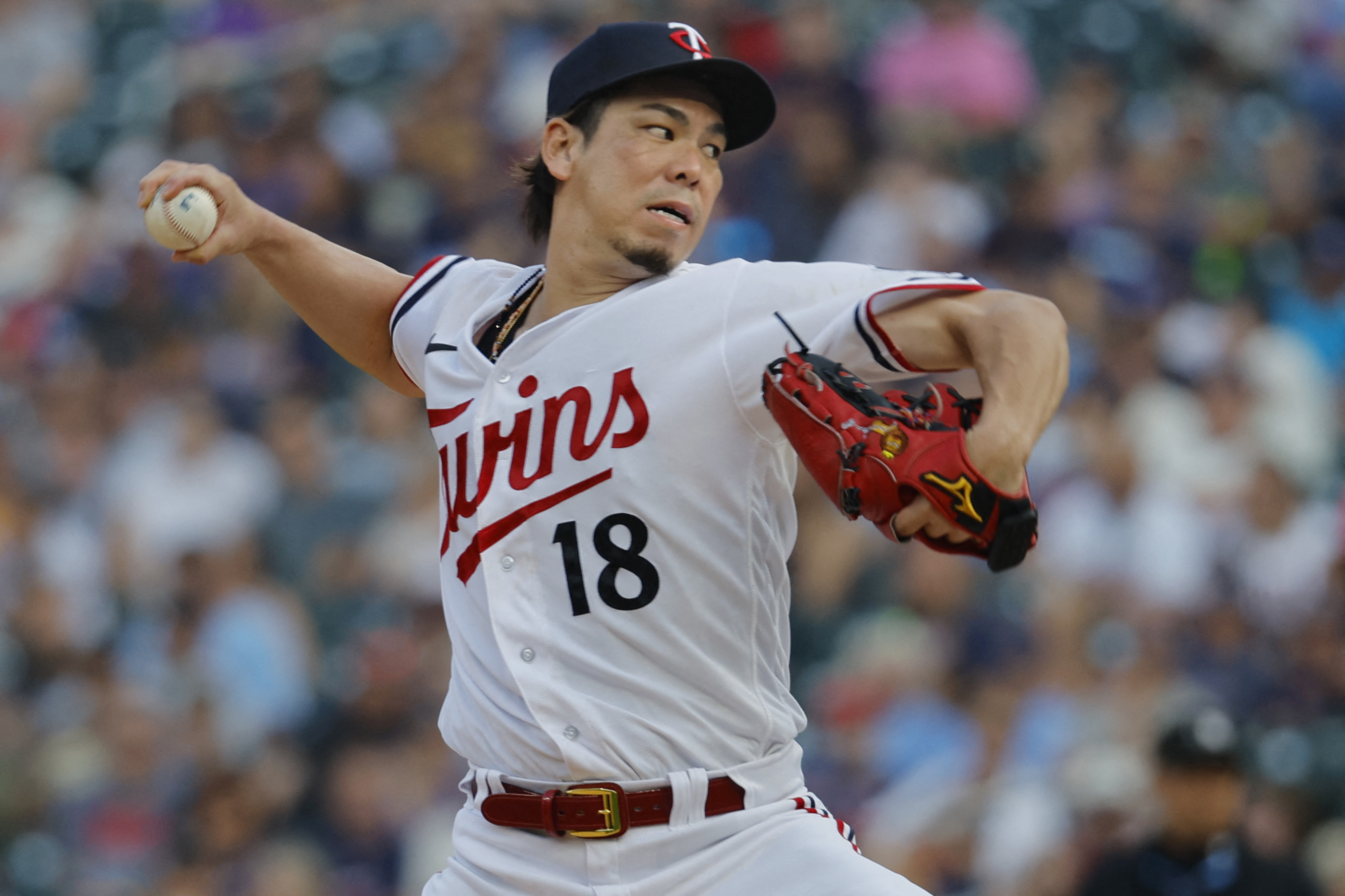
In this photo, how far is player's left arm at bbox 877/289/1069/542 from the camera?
7.02 feet

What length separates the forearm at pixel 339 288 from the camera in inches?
132

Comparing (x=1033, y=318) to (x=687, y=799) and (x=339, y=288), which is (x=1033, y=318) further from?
(x=339, y=288)

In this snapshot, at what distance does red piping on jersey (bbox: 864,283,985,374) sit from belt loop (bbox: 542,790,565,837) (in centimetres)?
94

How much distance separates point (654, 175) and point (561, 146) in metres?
0.32

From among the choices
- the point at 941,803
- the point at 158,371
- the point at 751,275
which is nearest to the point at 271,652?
the point at 158,371

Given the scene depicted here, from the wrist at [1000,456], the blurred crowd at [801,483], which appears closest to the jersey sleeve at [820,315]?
the wrist at [1000,456]

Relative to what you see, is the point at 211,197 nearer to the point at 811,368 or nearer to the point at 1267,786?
the point at 811,368

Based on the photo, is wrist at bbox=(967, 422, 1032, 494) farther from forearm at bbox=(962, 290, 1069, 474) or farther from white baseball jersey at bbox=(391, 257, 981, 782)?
white baseball jersey at bbox=(391, 257, 981, 782)

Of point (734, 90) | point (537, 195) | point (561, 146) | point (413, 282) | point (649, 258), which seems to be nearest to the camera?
point (649, 258)

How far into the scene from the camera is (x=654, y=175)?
118 inches

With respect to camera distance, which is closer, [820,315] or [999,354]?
[999,354]

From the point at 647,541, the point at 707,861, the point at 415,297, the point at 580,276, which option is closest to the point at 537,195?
the point at 415,297

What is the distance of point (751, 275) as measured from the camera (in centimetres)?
273

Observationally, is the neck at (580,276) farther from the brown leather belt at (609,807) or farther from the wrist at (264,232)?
the brown leather belt at (609,807)
